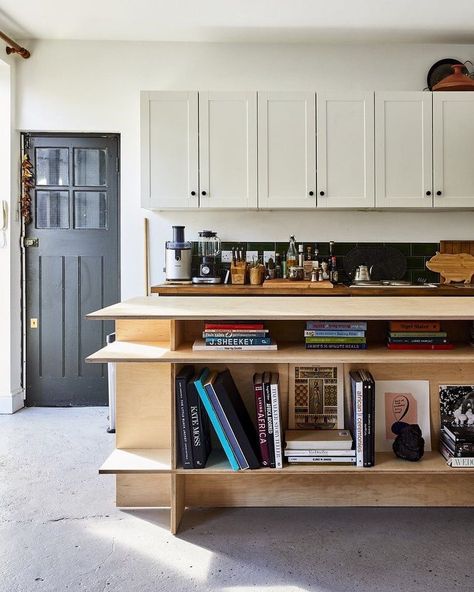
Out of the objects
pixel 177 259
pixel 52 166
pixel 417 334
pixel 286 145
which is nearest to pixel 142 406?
pixel 417 334

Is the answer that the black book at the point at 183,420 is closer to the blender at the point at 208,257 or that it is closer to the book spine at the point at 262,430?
the book spine at the point at 262,430

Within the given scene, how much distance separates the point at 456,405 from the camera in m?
1.95

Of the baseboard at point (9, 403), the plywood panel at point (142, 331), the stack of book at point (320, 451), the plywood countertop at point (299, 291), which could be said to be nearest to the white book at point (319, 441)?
the stack of book at point (320, 451)

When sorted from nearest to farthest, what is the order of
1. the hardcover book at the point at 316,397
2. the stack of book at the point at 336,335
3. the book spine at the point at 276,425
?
the book spine at the point at 276,425 → the stack of book at the point at 336,335 → the hardcover book at the point at 316,397

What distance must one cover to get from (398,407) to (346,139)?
2.27 metres

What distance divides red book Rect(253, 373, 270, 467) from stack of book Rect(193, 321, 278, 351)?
13 cm

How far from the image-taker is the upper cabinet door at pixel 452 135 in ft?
11.7

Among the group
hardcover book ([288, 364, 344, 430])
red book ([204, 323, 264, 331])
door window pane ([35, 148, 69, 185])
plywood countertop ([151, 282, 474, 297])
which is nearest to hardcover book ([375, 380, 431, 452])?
hardcover book ([288, 364, 344, 430])

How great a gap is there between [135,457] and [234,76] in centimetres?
309

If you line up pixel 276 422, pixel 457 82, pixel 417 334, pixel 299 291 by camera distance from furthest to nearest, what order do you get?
1. pixel 457 82
2. pixel 299 291
3. pixel 417 334
4. pixel 276 422

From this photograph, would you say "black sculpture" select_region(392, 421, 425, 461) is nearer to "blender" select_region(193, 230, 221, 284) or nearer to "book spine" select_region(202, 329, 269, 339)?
"book spine" select_region(202, 329, 269, 339)

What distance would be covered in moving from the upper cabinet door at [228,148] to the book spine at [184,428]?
2104 mm

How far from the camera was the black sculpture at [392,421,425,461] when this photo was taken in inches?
71.0

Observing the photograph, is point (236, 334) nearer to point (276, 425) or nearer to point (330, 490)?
point (276, 425)
